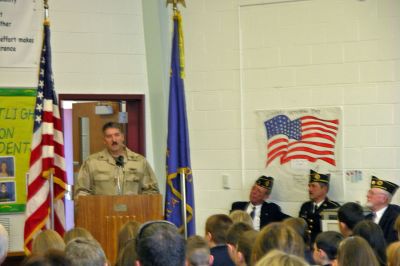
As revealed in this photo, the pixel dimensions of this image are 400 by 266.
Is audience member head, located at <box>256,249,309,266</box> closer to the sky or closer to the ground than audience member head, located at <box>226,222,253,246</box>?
closer to the sky

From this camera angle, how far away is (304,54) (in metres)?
6.72

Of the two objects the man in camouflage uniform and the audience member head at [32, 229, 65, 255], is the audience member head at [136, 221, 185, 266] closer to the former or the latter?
the audience member head at [32, 229, 65, 255]

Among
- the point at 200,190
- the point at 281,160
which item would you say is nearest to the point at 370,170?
the point at 281,160

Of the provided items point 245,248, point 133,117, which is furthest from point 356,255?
point 133,117

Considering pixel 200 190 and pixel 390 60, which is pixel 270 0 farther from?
pixel 200 190

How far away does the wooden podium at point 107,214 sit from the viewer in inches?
201

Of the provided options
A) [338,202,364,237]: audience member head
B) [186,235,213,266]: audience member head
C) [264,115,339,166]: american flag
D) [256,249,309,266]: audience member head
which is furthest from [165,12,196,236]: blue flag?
[256,249,309,266]: audience member head

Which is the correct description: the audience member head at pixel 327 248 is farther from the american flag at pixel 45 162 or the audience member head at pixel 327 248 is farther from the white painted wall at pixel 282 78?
the white painted wall at pixel 282 78

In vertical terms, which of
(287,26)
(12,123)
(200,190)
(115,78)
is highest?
(287,26)

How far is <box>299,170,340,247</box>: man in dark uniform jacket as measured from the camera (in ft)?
21.0

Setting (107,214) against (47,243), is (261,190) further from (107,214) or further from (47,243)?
(47,243)

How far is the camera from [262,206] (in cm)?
671

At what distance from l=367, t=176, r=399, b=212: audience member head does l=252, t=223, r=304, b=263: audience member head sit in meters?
3.06

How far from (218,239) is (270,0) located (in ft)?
10.9
